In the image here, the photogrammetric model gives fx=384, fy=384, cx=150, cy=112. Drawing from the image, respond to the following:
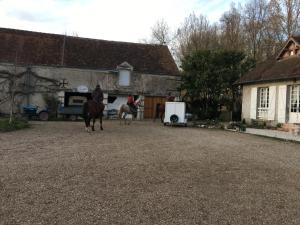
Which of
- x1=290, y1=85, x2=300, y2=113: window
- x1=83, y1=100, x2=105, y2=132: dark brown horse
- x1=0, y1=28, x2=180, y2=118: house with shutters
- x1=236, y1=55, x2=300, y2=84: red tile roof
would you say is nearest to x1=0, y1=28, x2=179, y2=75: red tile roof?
x1=0, y1=28, x2=180, y2=118: house with shutters

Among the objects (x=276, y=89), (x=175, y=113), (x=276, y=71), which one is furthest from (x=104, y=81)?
(x=276, y=89)

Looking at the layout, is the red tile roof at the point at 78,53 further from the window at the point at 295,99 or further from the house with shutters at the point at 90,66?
the window at the point at 295,99

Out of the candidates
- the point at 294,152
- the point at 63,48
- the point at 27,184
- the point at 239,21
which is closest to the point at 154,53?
the point at 63,48

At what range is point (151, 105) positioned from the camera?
32156 millimetres

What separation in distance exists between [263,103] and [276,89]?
5.82 ft

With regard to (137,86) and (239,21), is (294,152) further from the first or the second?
(239,21)

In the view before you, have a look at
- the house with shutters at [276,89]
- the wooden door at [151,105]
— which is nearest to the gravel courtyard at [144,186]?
the house with shutters at [276,89]

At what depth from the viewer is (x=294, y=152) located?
12.3 m

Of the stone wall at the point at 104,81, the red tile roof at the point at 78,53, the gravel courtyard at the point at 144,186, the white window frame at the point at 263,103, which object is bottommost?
the gravel courtyard at the point at 144,186

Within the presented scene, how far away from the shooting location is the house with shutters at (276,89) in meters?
19.3

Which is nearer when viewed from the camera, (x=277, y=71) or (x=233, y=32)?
(x=277, y=71)

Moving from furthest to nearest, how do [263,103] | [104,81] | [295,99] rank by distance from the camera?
[104,81]
[263,103]
[295,99]

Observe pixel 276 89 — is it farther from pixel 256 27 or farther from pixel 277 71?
pixel 256 27

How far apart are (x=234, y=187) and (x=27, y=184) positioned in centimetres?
361
